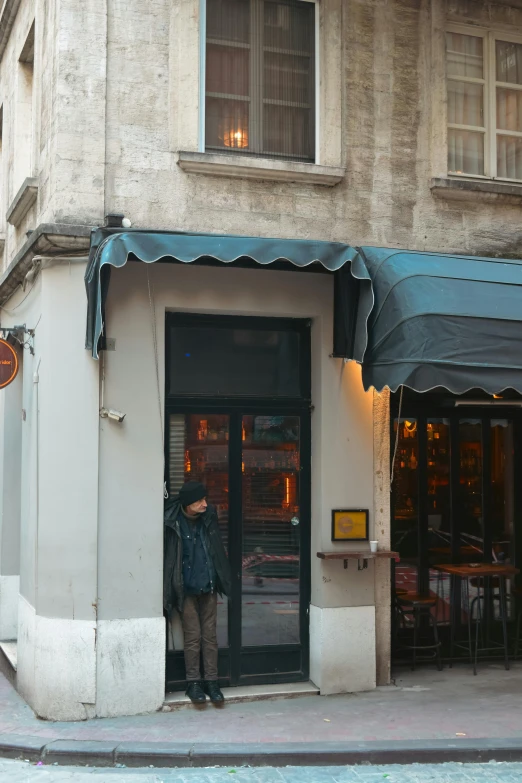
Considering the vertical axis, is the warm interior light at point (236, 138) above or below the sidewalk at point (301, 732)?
above

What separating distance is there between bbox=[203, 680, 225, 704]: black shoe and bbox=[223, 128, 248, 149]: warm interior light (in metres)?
5.11

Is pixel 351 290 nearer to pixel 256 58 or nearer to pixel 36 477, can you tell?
pixel 256 58

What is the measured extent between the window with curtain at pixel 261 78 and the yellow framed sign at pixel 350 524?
140 inches

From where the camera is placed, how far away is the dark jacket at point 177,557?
804 cm

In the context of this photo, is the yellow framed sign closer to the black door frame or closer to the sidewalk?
the black door frame

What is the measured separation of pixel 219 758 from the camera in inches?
265

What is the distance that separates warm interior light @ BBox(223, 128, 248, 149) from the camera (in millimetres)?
8641

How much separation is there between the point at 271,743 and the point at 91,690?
173cm

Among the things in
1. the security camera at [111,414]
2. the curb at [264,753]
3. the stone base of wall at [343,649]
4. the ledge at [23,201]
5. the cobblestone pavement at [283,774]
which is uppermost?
the ledge at [23,201]

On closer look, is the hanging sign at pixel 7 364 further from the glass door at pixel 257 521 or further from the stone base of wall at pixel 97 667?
the stone base of wall at pixel 97 667

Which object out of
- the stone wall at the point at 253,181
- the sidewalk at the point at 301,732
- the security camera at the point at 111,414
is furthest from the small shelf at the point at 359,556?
the stone wall at the point at 253,181

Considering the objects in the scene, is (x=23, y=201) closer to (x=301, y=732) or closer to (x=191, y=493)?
(x=191, y=493)

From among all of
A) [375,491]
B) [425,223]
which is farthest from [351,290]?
[375,491]

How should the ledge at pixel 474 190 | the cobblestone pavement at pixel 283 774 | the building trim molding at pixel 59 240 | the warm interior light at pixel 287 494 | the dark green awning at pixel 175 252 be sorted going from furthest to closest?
the ledge at pixel 474 190, the warm interior light at pixel 287 494, the building trim molding at pixel 59 240, the dark green awning at pixel 175 252, the cobblestone pavement at pixel 283 774
